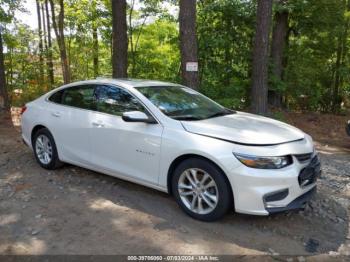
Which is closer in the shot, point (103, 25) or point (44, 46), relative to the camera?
point (103, 25)

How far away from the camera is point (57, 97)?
5582 millimetres

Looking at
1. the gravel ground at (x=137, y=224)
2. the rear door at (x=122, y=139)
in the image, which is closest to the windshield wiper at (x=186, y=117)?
the rear door at (x=122, y=139)

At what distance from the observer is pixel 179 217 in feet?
13.2

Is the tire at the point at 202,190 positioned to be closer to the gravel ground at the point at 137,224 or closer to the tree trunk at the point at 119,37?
the gravel ground at the point at 137,224

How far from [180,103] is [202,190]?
52.3 inches

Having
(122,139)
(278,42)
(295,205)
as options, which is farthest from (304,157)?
(278,42)

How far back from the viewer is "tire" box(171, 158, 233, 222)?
3.68 meters

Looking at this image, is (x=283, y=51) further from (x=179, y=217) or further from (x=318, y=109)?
(x=179, y=217)

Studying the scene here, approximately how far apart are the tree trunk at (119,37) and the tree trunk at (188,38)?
8.21ft

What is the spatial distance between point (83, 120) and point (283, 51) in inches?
386

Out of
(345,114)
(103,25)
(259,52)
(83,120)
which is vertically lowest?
(345,114)

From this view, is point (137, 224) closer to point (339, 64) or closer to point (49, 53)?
point (339, 64)

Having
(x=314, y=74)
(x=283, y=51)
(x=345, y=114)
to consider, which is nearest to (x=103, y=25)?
(x=283, y=51)

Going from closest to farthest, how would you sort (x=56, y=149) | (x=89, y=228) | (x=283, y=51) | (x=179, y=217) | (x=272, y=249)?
(x=272, y=249), (x=89, y=228), (x=179, y=217), (x=56, y=149), (x=283, y=51)
